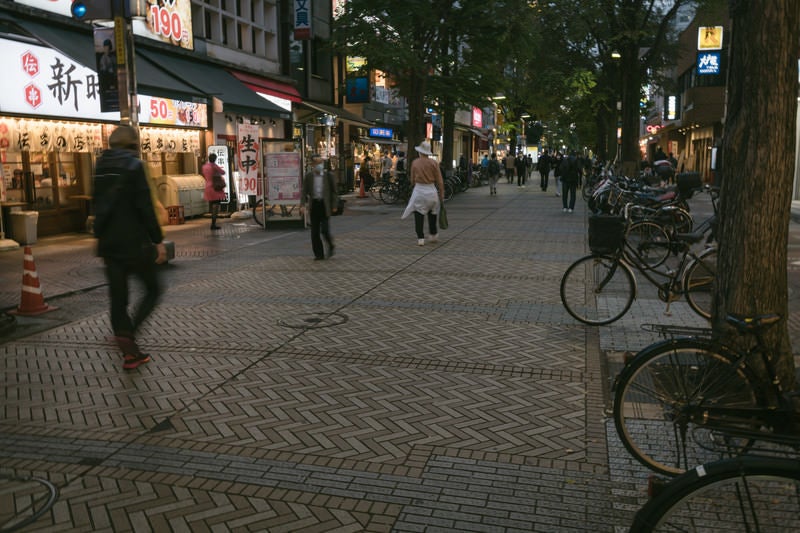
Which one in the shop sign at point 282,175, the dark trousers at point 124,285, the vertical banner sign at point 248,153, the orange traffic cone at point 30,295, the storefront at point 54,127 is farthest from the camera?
the vertical banner sign at point 248,153

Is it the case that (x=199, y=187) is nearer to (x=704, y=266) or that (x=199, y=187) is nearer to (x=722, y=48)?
(x=704, y=266)

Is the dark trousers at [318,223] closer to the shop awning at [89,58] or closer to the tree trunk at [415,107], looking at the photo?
the shop awning at [89,58]

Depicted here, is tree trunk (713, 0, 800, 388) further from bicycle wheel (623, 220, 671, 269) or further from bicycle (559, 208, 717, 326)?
bicycle wheel (623, 220, 671, 269)

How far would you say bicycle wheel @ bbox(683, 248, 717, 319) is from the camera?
24.0 ft

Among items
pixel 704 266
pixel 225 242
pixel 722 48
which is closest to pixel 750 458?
pixel 704 266

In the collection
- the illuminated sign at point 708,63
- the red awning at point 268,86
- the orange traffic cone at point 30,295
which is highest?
the illuminated sign at point 708,63

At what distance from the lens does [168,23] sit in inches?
754

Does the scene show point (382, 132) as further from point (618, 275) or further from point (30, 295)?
point (618, 275)

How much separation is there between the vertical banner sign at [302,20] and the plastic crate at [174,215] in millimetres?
11430

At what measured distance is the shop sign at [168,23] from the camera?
59.5ft

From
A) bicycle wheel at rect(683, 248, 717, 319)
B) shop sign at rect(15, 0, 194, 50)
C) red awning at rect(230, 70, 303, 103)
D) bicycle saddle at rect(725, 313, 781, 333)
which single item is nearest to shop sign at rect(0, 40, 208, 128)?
shop sign at rect(15, 0, 194, 50)

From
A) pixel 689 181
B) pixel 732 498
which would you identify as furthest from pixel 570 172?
pixel 732 498

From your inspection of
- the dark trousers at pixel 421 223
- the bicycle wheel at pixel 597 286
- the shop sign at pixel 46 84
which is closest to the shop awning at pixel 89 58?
the shop sign at pixel 46 84

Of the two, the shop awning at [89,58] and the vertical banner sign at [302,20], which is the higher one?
the vertical banner sign at [302,20]
